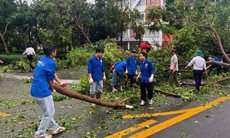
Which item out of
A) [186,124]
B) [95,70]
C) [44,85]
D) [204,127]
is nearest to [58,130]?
[44,85]

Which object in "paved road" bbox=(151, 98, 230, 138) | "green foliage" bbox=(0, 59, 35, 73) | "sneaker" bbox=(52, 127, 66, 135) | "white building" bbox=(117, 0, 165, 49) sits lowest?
"paved road" bbox=(151, 98, 230, 138)

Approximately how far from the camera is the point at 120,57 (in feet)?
34.1

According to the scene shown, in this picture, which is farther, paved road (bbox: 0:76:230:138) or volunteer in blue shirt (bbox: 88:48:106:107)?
volunteer in blue shirt (bbox: 88:48:106:107)

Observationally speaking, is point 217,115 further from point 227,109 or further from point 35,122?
point 35,122

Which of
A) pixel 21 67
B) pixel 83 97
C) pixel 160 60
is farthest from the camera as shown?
pixel 21 67

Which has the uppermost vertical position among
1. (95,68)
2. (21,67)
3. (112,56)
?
(112,56)

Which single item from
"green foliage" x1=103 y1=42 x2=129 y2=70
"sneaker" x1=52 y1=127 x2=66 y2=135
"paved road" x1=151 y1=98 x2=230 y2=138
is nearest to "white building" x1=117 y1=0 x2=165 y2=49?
"green foliage" x1=103 y1=42 x2=129 y2=70

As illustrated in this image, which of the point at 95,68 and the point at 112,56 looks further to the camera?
the point at 112,56

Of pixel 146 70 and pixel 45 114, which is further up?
pixel 146 70

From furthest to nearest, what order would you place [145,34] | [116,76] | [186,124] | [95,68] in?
[145,34], [116,76], [95,68], [186,124]

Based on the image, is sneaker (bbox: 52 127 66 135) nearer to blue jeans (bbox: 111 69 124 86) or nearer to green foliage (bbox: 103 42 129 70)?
blue jeans (bbox: 111 69 124 86)

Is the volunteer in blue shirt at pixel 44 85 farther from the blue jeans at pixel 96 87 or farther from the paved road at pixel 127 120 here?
the blue jeans at pixel 96 87

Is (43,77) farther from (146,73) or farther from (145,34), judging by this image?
(145,34)

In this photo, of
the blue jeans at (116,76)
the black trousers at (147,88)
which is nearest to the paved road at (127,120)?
the black trousers at (147,88)
